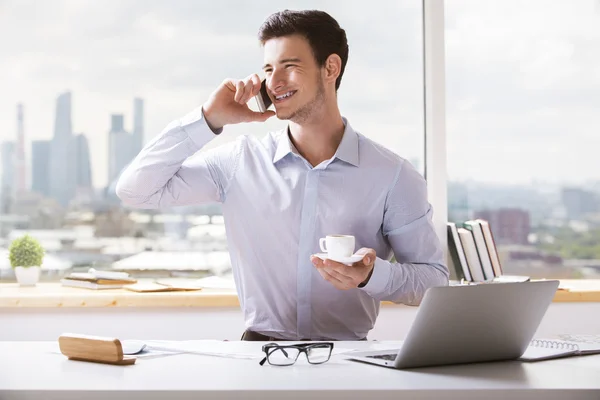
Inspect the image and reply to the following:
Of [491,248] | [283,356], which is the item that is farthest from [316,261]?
[491,248]

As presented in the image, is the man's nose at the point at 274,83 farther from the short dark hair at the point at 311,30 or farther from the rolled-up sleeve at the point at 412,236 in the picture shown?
the rolled-up sleeve at the point at 412,236

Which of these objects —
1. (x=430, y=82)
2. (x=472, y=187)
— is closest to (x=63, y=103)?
(x=430, y=82)

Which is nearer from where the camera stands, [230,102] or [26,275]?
[230,102]

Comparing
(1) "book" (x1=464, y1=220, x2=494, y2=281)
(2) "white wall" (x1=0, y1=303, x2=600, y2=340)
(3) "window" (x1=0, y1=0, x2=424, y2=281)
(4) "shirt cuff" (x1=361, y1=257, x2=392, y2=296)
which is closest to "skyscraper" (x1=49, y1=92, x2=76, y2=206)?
(3) "window" (x1=0, y1=0, x2=424, y2=281)

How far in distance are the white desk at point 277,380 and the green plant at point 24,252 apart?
83.9 inches

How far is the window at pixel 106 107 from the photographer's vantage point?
4.07 metres

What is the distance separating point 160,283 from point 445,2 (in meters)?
2.01

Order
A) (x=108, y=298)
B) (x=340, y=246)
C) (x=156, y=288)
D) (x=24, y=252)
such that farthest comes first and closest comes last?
1. (x=24, y=252)
2. (x=156, y=288)
3. (x=108, y=298)
4. (x=340, y=246)

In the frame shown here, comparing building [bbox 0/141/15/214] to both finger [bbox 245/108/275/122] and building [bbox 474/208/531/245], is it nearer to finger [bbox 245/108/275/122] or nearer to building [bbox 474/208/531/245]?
finger [bbox 245/108/275/122]

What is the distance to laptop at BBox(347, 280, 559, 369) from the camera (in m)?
1.63

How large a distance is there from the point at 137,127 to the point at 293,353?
250cm

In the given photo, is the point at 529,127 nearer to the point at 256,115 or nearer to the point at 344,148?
the point at 344,148

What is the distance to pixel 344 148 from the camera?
2.67m


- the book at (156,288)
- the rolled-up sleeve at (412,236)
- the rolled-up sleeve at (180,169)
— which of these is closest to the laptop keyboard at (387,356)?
the rolled-up sleeve at (412,236)
